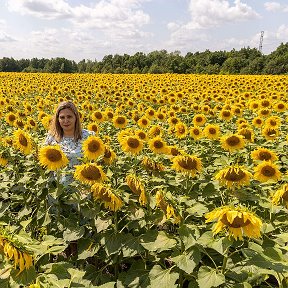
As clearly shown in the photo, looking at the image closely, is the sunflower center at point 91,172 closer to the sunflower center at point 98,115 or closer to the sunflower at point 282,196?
the sunflower at point 282,196

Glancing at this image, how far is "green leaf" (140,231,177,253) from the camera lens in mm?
2710

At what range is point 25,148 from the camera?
168 inches

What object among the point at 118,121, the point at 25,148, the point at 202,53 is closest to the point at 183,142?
the point at 118,121

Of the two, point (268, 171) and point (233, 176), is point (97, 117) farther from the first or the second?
point (233, 176)

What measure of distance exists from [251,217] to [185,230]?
615 mm

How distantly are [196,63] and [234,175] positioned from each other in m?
46.1

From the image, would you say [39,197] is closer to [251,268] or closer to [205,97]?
[251,268]

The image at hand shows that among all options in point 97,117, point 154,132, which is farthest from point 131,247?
point 97,117

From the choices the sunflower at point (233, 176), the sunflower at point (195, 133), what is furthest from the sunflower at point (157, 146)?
the sunflower at point (233, 176)

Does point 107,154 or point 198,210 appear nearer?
point 198,210

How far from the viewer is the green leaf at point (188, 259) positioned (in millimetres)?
2486

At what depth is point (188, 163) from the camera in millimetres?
3662

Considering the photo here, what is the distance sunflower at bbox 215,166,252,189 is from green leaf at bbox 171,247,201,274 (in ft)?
2.59

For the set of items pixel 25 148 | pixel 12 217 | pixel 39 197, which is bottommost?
pixel 12 217
